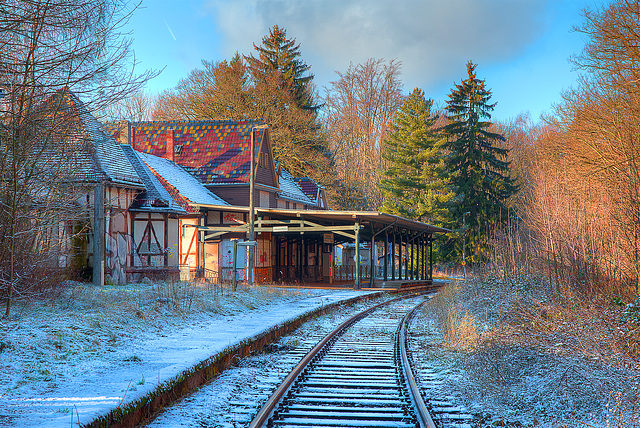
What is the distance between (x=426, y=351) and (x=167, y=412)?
548cm

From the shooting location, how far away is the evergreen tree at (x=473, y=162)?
42438mm

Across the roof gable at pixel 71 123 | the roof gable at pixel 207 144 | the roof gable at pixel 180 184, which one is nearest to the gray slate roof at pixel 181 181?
the roof gable at pixel 180 184

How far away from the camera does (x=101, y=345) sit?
876 cm

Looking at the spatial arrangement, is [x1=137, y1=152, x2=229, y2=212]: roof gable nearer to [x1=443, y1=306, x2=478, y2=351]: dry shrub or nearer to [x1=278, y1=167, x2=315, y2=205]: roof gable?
[x1=278, y1=167, x2=315, y2=205]: roof gable

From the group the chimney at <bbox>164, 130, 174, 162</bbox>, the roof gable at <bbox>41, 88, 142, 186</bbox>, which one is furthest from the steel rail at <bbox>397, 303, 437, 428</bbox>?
the chimney at <bbox>164, 130, 174, 162</bbox>

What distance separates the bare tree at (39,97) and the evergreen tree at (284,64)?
131 feet

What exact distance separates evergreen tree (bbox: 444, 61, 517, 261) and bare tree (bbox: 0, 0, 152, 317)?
1410 inches

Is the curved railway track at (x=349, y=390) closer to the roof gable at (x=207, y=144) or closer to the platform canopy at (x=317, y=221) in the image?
the platform canopy at (x=317, y=221)

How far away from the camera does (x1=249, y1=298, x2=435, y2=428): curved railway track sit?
19.0 ft

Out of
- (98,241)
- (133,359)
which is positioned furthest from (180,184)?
(133,359)

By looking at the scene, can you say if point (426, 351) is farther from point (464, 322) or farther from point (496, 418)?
point (496, 418)

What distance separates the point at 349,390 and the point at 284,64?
45577mm

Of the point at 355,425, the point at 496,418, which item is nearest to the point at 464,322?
the point at 496,418

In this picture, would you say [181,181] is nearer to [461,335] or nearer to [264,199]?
[264,199]
